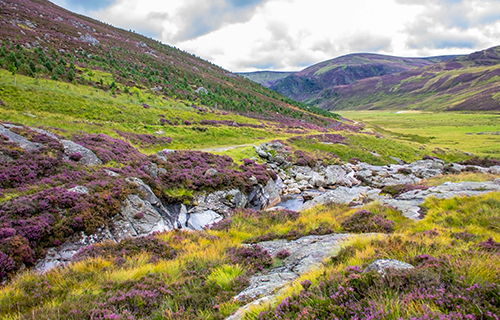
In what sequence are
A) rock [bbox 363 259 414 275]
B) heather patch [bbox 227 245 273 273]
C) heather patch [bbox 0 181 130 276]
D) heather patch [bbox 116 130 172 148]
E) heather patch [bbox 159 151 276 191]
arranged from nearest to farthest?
rock [bbox 363 259 414 275], heather patch [bbox 227 245 273 273], heather patch [bbox 0 181 130 276], heather patch [bbox 159 151 276 191], heather patch [bbox 116 130 172 148]

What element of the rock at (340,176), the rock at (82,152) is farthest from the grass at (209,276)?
the rock at (340,176)

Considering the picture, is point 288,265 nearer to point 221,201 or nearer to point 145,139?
point 221,201

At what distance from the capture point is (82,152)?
1434cm

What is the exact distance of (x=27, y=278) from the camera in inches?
204

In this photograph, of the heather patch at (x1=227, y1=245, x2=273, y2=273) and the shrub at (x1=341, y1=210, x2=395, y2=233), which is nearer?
the heather patch at (x1=227, y1=245, x2=273, y2=273)

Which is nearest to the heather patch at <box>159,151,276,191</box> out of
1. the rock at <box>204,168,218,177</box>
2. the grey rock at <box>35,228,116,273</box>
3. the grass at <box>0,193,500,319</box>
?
the rock at <box>204,168,218,177</box>

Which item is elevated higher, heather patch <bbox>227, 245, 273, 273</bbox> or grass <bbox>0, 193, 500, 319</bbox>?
grass <bbox>0, 193, 500, 319</bbox>

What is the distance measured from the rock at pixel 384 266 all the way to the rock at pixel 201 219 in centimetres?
1084

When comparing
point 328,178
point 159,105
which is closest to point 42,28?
point 159,105

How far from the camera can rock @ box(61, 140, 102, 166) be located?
1381 cm

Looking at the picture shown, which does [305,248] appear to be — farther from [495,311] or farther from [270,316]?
[495,311]

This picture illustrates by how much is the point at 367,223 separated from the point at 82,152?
53.4 ft

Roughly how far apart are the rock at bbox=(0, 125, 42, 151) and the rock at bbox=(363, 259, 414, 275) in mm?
16520

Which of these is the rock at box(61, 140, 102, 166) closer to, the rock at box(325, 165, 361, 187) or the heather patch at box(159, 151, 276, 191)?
the heather patch at box(159, 151, 276, 191)
